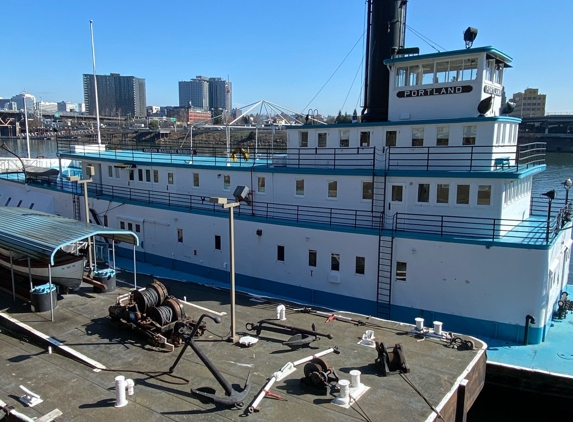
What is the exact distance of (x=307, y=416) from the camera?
8.20m

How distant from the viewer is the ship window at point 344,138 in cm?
1636

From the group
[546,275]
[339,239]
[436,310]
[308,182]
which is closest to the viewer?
[546,275]

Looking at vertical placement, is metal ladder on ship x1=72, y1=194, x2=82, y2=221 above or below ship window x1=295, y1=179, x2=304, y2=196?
below

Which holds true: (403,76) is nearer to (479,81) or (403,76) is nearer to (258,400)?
(479,81)

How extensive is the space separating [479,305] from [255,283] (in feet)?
26.6

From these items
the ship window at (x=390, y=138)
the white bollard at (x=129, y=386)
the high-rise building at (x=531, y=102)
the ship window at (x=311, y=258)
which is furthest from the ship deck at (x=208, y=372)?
the high-rise building at (x=531, y=102)

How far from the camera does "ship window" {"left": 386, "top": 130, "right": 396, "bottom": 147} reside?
611 inches

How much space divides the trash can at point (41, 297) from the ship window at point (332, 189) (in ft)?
31.7

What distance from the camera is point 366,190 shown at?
615 inches

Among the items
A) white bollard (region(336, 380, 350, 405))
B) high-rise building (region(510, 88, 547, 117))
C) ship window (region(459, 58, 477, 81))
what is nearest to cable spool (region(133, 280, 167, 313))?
white bollard (region(336, 380, 350, 405))

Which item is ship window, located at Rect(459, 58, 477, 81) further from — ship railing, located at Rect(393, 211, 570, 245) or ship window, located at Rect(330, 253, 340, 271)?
ship window, located at Rect(330, 253, 340, 271)

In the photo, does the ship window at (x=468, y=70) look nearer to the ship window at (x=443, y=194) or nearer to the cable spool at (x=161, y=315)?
the ship window at (x=443, y=194)

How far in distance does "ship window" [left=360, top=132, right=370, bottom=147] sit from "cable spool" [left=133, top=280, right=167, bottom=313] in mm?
8807

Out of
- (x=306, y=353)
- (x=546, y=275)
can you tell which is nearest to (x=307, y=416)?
(x=306, y=353)
